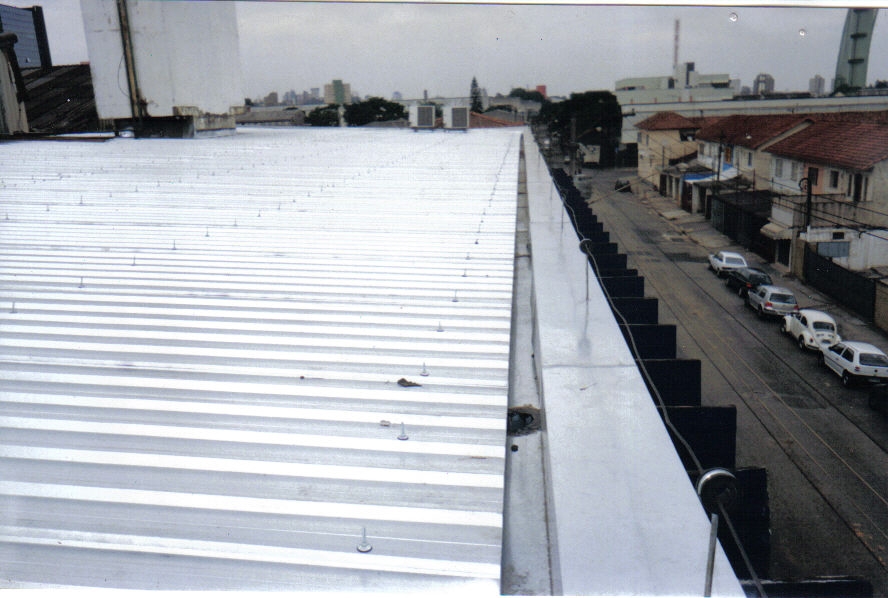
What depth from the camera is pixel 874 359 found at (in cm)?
1012

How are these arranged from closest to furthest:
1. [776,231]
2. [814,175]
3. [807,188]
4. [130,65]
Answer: [130,65] → [807,188] → [814,175] → [776,231]

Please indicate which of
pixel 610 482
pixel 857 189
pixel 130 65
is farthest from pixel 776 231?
pixel 610 482

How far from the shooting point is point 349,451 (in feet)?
7.20

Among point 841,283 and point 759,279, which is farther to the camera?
point 759,279

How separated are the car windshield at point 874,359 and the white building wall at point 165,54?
9910 mm

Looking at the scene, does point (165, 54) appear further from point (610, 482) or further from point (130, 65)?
point (610, 482)

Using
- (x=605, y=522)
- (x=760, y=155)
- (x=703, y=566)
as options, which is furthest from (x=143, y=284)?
(x=760, y=155)

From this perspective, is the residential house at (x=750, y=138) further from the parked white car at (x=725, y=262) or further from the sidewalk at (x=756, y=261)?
the parked white car at (x=725, y=262)

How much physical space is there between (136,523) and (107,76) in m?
→ 7.76

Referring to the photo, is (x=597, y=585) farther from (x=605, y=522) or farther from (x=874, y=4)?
(x=874, y=4)

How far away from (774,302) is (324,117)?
10960 millimetres

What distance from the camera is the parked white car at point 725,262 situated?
16397mm

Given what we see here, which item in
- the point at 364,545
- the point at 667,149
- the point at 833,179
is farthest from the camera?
the point at 667,149

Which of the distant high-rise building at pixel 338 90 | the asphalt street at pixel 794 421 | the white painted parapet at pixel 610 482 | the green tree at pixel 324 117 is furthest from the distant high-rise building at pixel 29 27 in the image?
the green tree at pixel 324 117
